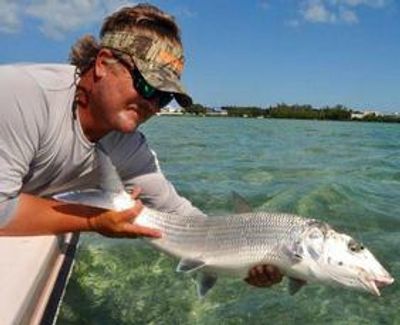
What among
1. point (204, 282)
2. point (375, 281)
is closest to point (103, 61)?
point (204, 282)

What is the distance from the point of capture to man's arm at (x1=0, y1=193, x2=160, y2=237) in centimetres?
352

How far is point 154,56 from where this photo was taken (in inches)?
137

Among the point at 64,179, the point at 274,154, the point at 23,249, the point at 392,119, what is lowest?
the point at 392,119

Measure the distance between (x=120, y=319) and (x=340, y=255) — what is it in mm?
2632

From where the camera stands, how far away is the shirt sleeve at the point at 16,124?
10.5 ft

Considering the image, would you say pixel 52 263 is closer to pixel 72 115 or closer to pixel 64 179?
pixel 64 179

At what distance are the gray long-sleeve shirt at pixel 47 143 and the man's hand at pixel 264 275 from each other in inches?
33.4

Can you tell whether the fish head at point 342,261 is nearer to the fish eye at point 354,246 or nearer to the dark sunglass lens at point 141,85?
the fish eye at point 354,246

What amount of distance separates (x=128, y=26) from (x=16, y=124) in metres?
0.78

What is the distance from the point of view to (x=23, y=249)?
3818 mm

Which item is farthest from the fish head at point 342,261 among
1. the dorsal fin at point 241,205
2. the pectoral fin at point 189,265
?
the pectoral fin at point 189,265

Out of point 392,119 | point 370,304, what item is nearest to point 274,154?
point 370,304

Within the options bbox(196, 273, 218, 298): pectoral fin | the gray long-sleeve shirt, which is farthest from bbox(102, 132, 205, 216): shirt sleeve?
bbox(196, 273, 218, 298): pectoral fin

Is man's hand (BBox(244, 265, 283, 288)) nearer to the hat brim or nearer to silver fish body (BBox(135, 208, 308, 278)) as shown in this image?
silver fish body (BBox(135, 208, 308, 278))
